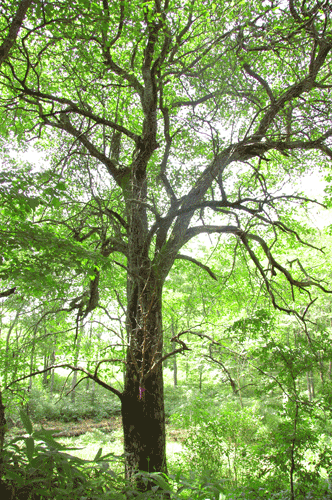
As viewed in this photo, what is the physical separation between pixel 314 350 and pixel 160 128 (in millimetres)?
5240

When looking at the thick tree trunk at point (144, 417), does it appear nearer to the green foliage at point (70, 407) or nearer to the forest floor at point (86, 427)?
the forest floor at point (86, 427)

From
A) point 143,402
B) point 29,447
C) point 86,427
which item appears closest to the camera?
point 29,447

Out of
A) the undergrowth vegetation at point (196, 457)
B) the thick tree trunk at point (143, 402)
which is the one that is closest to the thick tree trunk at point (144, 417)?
the thick tree trunk at point (143, 402)

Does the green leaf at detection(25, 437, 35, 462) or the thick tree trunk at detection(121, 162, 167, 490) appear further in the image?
the thick tree trunk at detection(121, 162, 167, 490)

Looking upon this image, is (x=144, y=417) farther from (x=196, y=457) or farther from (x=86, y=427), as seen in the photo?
(x=86, y=427)

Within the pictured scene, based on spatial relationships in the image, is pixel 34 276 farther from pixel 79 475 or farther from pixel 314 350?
pixel 314 350

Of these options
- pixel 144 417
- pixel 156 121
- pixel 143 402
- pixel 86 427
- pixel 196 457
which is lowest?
pixel 86 427

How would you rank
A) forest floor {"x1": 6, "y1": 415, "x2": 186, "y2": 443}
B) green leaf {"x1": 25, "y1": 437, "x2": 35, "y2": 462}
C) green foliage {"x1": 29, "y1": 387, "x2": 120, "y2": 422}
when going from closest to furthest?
green leaf {"x1": 25, "y1": 437, "x2": 35, "y2": 462}
forest floor {"x1": 6, "y1": 415, "x2": 186, "y2": 443}
green foliage {"x1": 29, "y1": 387, "x2": 120, "y2": 422}

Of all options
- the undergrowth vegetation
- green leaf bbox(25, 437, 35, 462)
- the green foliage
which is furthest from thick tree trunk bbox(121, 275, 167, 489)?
the green foliage

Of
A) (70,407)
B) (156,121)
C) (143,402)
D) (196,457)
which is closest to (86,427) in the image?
(70,407)

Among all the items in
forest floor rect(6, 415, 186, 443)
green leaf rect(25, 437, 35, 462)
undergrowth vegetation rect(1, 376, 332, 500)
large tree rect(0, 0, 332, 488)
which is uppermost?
large tree rect(0, 0, 332, 488)

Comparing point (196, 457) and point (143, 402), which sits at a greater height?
point (143, 402)

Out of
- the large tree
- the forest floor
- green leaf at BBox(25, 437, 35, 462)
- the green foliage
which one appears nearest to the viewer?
green leaf at BBox(25, 437, 35, 462)

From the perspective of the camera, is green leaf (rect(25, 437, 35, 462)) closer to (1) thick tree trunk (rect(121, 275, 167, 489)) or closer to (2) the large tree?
(2) the large tree
